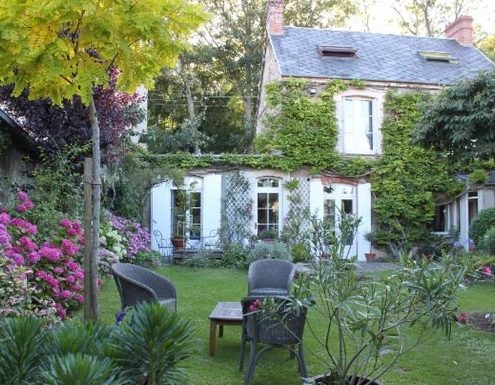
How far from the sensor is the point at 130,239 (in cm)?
1112

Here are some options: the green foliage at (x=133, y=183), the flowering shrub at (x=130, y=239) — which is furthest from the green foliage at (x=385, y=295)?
the green foliage at (x=133, y=183)

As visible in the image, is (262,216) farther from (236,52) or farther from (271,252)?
(236,52)

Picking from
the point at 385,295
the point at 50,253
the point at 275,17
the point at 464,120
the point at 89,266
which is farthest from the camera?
the point at 275,17

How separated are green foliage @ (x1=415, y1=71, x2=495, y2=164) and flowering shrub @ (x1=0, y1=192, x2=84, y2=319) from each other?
20.6ft

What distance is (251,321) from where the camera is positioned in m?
4.55

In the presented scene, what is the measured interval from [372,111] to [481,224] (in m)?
4.47

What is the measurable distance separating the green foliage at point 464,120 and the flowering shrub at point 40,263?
6282mm

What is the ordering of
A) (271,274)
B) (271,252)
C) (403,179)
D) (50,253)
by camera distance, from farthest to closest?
(403,179), (271,252), (271,274), (50,253)

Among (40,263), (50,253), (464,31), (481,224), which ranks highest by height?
(464,31)

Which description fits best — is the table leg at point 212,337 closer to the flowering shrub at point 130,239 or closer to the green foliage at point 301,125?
the flowering shrub at point 130,239

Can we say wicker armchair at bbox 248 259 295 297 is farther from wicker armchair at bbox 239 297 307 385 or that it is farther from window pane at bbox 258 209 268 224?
window pane at bbox 258 209 268 224

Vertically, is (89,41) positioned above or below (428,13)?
below

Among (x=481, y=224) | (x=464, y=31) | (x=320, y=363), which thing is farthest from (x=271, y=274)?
(x=464, y=31)

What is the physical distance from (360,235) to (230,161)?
438 centimetres
